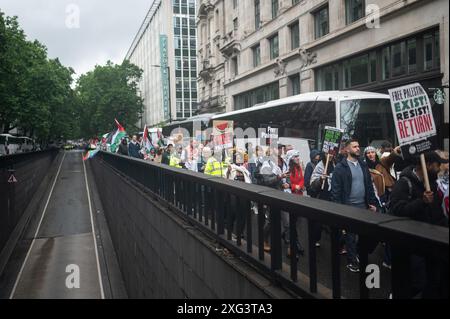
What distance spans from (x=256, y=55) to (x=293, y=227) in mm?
32826

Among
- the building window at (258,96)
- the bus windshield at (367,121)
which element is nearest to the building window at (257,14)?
the building window at (258,96)

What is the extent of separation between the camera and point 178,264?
6410 mm

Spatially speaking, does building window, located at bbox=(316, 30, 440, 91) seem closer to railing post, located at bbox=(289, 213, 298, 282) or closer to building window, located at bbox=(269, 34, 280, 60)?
building window, located at bbox=(269, 34, 280, 60)

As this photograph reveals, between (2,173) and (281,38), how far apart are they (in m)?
19.5

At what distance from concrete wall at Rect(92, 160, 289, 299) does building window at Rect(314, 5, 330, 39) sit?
56.9ft

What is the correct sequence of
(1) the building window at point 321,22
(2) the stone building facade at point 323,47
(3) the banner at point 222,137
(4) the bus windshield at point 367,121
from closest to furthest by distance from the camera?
(3) the banner at point 222,137
(4) the bus windshield at point 367,121
(2) the stone building facade at point 323,47
(1) the building window at point 321,22

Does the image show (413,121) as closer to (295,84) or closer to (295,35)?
(295,84)

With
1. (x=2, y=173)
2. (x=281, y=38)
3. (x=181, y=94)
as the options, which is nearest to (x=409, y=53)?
(x=281, y=38)

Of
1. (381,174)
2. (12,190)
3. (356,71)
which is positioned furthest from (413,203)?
(356,71)

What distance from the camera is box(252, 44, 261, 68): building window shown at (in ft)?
113

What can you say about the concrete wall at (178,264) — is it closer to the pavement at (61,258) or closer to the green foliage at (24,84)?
the pavement at (61,258)

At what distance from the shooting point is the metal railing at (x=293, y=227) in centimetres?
241

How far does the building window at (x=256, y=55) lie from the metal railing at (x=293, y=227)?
2819 centimetres

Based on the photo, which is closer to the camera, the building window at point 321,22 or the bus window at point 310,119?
the bus window at point 310,119
